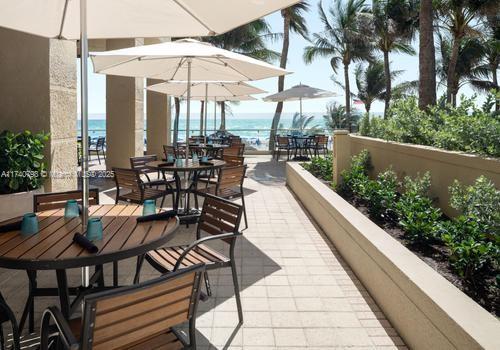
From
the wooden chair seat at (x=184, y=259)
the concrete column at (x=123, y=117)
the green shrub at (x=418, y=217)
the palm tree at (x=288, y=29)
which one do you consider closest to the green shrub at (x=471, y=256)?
the green shrub at (x=418, y=217)

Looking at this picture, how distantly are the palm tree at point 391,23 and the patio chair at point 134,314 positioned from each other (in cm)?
1791

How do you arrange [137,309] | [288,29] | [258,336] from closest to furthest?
[137,309], [258,336], [288,29]

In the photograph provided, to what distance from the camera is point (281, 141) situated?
1294 centimetres

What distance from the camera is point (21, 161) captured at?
4.16 metres

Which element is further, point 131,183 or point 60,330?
point 131,183

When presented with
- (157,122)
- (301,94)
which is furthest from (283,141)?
(157,122)

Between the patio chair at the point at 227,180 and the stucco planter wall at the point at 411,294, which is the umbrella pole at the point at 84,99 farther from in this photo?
the patio chair at the point at 227,180

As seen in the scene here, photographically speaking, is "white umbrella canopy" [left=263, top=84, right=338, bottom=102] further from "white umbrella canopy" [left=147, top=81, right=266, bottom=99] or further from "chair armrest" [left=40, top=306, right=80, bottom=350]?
"chair armrest" [left=40, top=306, right=80, bottom=350]

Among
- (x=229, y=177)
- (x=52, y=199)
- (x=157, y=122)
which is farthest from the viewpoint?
(x=157, y=122)

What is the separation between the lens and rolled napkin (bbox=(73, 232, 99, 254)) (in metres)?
2.02

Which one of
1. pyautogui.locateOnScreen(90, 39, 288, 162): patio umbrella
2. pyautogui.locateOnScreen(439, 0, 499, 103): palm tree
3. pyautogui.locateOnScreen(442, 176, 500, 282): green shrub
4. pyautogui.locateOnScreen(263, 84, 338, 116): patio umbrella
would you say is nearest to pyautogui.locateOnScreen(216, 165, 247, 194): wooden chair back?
pyautogui.locateOnScreen(90, 39, 288, 162): patio umbrella

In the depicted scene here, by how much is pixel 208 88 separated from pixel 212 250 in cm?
675

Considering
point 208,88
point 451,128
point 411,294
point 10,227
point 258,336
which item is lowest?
point 258,336

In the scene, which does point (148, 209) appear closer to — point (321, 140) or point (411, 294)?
point (411, 294)
